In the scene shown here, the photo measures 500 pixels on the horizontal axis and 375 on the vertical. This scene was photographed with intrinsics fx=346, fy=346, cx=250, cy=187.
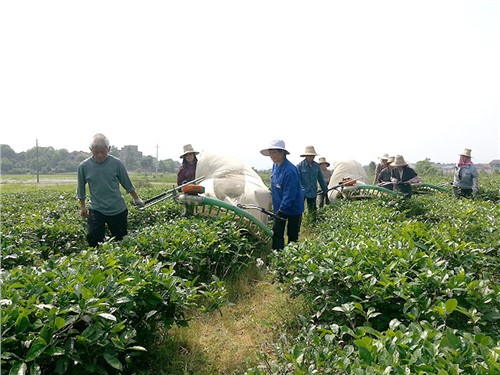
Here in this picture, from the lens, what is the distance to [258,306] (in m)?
3.78

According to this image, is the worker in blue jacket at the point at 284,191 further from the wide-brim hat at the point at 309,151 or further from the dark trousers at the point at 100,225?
the wide-brim hat at the point at 309,151

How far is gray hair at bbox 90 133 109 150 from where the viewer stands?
4.11 meters

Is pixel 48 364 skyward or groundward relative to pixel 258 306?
skyward

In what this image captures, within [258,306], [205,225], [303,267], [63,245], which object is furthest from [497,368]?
[63,245]

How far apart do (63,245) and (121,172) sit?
1.54 m

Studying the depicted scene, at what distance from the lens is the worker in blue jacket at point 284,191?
4660mm

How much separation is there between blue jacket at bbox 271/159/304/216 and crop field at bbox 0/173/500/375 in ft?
3.23

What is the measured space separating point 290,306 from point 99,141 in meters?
2.89

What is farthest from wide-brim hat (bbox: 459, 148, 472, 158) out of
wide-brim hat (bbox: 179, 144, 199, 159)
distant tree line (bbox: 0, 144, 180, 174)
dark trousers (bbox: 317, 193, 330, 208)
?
distant tree line (bbox: 0, 144, 180, 174)

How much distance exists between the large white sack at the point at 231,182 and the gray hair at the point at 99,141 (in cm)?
187

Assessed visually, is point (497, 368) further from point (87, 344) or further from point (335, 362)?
point (87, 344)

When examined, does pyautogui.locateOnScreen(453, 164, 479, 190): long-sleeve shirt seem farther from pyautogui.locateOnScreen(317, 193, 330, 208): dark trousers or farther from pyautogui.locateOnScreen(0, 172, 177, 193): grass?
pyautogui.locateOnScreen(0, 172, 177, 193): grass

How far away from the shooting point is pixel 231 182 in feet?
18.7

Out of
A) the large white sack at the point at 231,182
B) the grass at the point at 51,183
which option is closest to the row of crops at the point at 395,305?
the large white sack at the point at 231,182
